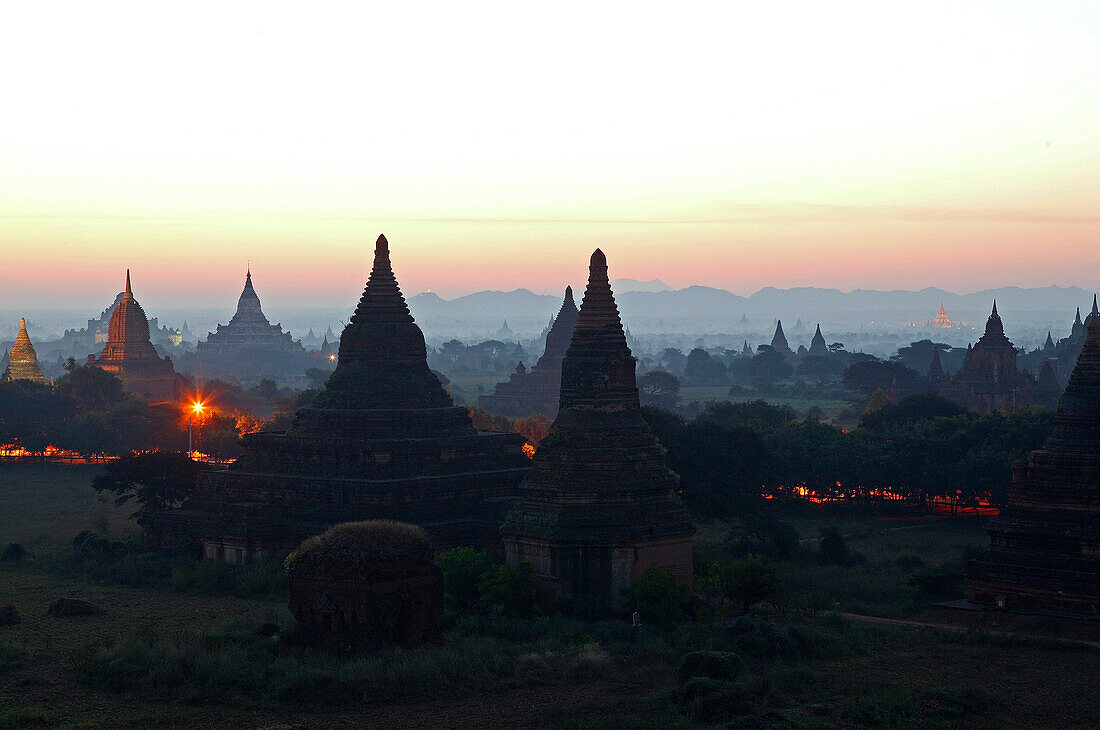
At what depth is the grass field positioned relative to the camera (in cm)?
2742

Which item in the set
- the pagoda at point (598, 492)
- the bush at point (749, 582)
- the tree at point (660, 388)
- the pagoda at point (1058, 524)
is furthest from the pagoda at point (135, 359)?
the pagoda at point (1058, 524)

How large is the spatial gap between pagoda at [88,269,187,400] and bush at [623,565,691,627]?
281 ft

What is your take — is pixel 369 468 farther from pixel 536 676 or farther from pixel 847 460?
pixel 847 460

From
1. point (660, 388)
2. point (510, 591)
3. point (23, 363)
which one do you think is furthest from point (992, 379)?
point (510, 591)

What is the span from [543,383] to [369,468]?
2749 inches

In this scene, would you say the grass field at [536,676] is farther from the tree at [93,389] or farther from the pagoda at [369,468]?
the tree at [93,389]

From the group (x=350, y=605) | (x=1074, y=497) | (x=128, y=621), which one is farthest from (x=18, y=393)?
(x=1074, y=497)

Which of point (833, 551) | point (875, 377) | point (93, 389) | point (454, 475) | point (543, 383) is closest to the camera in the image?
point (454, 475)

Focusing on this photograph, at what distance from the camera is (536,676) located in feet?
99.7

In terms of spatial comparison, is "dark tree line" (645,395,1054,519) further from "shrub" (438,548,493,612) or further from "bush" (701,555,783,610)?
"shrub" (438,548,493,612)

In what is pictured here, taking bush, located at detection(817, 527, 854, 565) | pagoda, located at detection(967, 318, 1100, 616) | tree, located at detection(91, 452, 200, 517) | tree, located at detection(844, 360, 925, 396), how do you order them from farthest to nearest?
tree, located at detection(844, 360, 925, 396)
tree, located at detection(91, 452, 200, 517)
bush, located at detection(817, 527, 854, 565)
pagoda, located at detection(967, 318, 1100, 616)

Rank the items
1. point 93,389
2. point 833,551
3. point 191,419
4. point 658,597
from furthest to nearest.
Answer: point 93,389 → point 191,419 → point 833,551 → point 658,597

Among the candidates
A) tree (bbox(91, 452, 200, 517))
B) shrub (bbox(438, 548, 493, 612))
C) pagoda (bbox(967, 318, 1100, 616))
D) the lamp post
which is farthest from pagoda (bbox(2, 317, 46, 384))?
pagoda (bbox(967, 318, 1100, 616))

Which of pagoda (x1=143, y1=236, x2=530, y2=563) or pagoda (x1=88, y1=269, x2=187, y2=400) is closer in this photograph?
pagoda (x1=143, y1=236, x2=530, y2=563)
